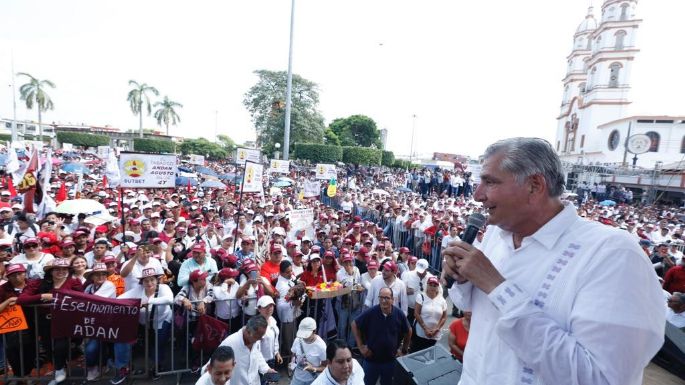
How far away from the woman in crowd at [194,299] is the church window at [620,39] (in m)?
60.5

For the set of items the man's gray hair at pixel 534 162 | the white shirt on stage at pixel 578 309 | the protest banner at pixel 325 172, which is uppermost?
the man's gray hair at pixel 534 162

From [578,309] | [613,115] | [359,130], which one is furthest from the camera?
[359,130]

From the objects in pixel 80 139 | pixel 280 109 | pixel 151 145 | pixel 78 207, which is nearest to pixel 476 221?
pixel 78 207

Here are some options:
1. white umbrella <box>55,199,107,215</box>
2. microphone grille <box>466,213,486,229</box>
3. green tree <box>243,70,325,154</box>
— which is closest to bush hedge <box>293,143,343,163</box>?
green tree <box>243,70,325,154</box>

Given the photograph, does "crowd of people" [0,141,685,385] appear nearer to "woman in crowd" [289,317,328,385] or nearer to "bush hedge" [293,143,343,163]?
"woman in crowd" [289,317,328,385]

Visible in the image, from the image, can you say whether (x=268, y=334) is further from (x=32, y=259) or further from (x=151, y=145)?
(x=151, y=145)

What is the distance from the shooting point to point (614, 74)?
156ft

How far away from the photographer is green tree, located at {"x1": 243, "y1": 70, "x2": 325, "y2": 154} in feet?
159

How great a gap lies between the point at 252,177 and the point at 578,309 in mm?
7947

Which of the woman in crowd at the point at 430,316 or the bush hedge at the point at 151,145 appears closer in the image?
the woman in crowd at the point at 430,316

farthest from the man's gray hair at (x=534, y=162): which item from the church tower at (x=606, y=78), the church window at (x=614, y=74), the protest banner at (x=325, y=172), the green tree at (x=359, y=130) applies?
the green tree at (x=359, y=130)

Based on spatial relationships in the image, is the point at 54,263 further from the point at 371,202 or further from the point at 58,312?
the point at 371,202

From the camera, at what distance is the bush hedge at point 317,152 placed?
135ft

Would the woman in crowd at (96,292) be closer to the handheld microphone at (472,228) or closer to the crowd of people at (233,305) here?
the crowd of people at (233,305)
